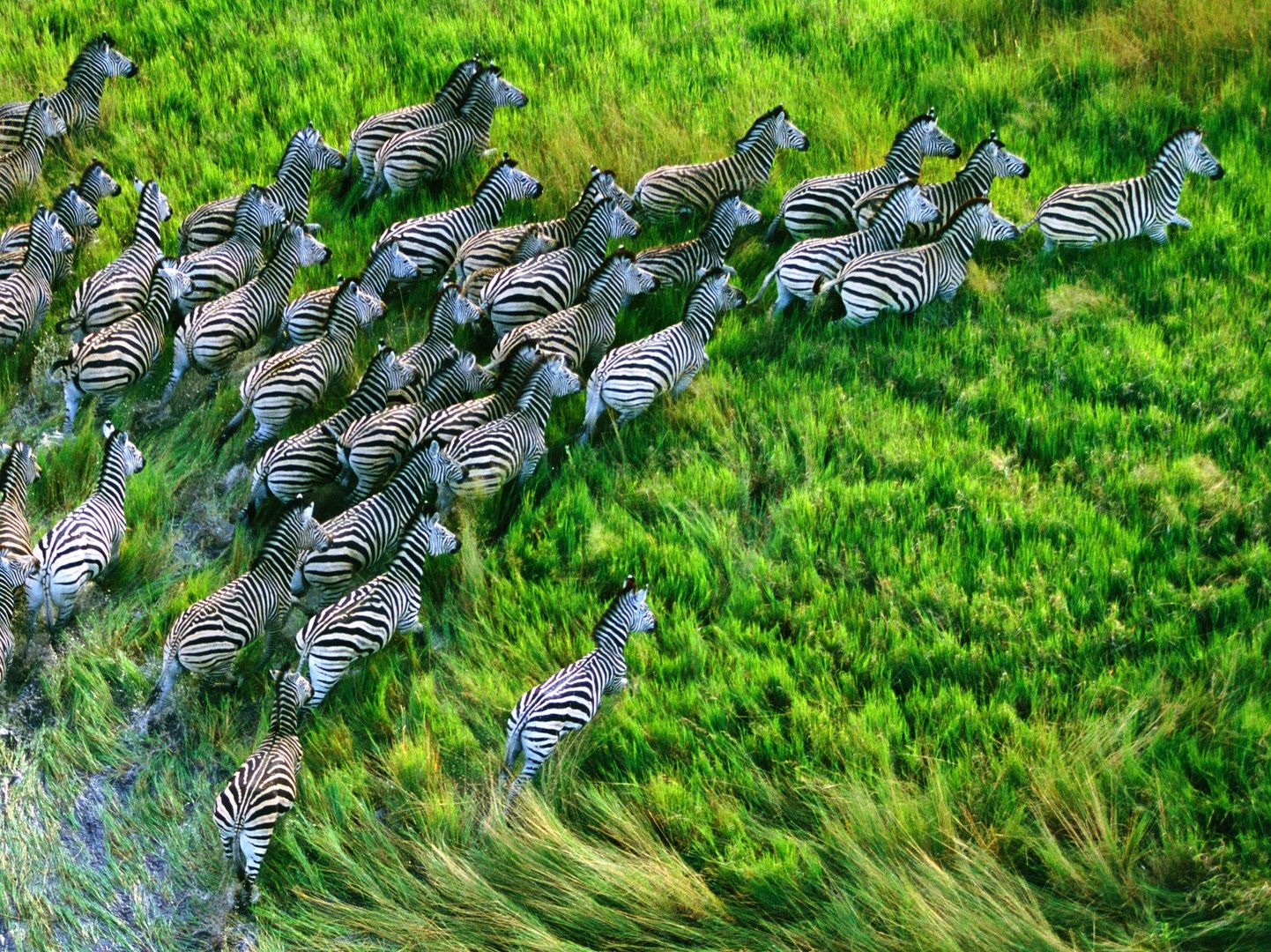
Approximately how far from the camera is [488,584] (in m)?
7.73

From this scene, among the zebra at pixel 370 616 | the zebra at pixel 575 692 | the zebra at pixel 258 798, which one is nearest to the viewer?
the zebra at pixel 258 798

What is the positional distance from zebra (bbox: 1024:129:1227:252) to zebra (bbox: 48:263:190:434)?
6600 millimetres

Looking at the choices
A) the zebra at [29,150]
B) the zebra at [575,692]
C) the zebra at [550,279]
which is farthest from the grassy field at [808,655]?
the zebra at [29,150]

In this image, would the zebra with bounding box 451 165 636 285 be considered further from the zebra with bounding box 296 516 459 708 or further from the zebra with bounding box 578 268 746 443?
the zebra with bounding box 296 516 459 708

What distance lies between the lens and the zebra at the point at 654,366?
27.6 feet

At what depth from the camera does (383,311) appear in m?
9.63

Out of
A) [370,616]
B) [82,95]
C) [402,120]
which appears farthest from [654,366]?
[82,95]

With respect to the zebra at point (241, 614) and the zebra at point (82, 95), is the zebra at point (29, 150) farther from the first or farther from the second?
the zebra at point (241, 614)

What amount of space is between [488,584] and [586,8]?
774 cm

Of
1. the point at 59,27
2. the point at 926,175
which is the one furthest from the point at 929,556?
the point at 59,27

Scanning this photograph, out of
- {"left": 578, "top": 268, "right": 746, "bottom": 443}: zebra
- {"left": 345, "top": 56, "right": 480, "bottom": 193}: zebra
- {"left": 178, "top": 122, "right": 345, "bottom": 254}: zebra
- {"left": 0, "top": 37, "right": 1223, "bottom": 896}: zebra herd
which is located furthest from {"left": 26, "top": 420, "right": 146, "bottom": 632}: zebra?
{"left": 345, "top": 56, "right": 480, "bottom": 193}: zebra

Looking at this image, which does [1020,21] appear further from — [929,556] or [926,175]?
[929,556]

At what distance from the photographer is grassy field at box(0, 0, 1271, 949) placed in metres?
6.04

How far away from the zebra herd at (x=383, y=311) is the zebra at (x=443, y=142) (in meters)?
0.02
